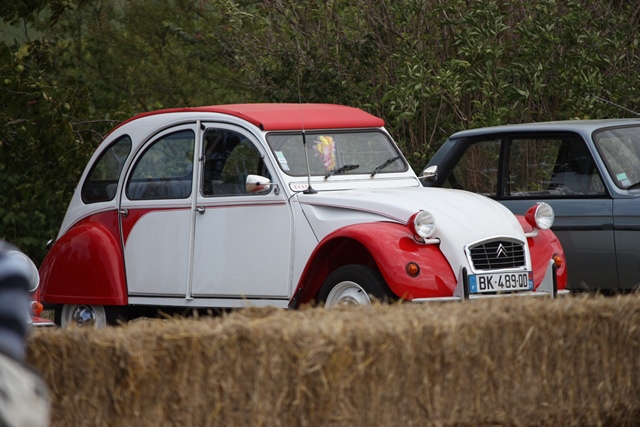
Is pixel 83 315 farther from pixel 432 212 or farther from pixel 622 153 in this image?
pixel 622 153

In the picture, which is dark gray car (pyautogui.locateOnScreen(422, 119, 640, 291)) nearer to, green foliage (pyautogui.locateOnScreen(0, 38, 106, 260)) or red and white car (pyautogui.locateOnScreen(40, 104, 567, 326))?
red and white car (pyautogui.locateOnScreen(40, 104, 567, 326))

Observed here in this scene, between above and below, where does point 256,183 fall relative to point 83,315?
above

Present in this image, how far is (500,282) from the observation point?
320 inches

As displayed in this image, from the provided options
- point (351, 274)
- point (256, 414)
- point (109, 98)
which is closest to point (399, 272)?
point (351, 274)

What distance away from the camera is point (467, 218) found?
8258 mm

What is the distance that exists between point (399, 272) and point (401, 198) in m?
0.83

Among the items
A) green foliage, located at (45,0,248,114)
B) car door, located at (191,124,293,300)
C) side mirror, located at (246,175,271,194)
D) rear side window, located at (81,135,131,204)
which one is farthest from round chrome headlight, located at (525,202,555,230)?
green foliage, located at (45,0,248,114)

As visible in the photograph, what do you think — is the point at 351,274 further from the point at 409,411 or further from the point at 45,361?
the point at 45,361

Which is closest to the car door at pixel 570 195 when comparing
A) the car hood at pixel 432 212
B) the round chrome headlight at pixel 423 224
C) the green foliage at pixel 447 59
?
the car hood at pixel 432 212

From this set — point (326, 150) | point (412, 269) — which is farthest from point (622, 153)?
point (412, 269)

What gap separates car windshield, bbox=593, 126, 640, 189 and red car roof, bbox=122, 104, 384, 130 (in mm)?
1880

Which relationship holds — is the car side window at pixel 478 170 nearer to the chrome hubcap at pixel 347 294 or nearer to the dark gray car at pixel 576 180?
the dark gray car at pixel 576 180

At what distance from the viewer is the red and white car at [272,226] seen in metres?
8.04

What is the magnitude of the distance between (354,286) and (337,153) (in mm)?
1639
